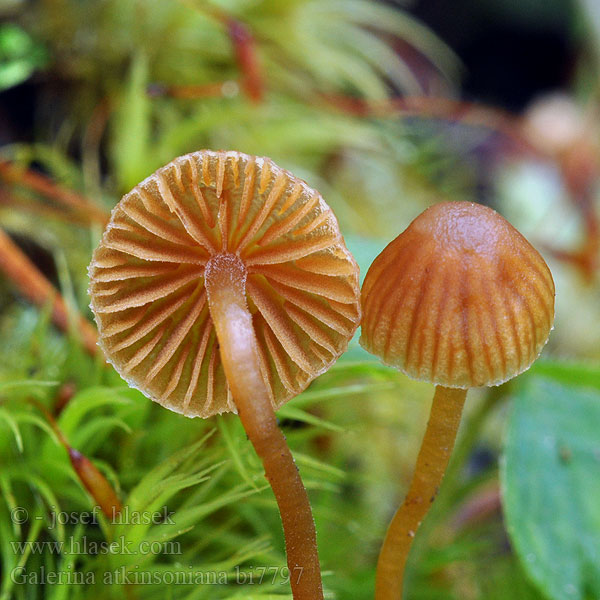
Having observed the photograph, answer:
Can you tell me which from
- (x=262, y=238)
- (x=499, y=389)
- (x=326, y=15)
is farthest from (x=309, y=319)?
(x=326, y=15)

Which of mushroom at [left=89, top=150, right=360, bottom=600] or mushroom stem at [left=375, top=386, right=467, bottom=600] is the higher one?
mushroom at [left=89, top=150, right=360, bottom=600]

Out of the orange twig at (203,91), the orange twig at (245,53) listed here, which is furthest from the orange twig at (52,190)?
the orange twig at (245,53)

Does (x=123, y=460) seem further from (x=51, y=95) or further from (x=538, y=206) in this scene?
(x=538, y=206)
